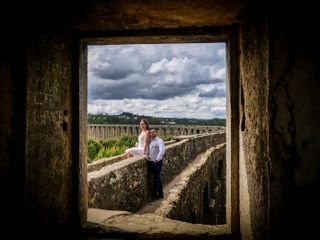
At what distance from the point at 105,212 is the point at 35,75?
2561mm

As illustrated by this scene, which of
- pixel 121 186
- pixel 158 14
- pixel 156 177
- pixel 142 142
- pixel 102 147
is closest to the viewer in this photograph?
pixel 158 14

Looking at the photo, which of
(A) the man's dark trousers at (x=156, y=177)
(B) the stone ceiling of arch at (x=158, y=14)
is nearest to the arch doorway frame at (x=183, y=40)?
(B) the stone ceiling of arch at (x=158, y=14)

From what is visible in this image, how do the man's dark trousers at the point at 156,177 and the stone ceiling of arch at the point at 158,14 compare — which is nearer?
the stone ceiling of arch at the point at 158,14

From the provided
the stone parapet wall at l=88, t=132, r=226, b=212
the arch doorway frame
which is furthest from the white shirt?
the arch doorway frame

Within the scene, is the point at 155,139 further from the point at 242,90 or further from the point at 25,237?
the point at 25,237

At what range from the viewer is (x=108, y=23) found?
11.6 ft

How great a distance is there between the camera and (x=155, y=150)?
845 centimetres

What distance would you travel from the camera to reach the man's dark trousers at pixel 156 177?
8.37 meters

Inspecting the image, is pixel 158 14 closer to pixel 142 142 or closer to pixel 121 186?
pixel 121 186

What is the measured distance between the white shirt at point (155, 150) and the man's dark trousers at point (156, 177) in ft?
0.42

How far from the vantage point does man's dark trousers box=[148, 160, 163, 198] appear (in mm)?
8367

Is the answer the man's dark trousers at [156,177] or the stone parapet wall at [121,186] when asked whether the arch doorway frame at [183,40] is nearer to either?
the stone parapet wall at [121,186]

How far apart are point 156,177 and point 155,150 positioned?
0.68m

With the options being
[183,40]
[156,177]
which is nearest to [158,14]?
[183,40]
